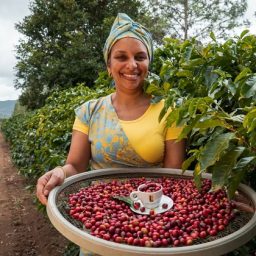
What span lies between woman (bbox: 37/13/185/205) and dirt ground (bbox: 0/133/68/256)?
2.69 metres

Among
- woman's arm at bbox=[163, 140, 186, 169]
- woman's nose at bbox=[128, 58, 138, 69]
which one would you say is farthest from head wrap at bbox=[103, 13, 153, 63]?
woman's arm at bbox=[163, 140, 186, 169]

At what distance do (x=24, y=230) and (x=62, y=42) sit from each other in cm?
1052

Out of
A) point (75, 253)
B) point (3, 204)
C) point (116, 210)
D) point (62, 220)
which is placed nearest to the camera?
point (62, 220)

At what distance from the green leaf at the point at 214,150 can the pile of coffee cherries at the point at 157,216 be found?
9.1 inches

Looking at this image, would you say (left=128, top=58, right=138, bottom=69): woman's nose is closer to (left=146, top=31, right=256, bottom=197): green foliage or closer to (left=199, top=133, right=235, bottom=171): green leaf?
(left=146, top=31, right=256, bottom=197): green foliage

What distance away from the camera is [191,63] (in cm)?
180

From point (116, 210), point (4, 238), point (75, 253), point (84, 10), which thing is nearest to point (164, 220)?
point (116, 210)

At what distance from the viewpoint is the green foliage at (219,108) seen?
1.15 meters

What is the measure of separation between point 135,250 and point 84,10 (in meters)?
14.5

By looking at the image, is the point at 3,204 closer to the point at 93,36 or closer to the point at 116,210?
the point at 116,210

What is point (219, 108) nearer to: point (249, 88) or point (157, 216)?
point (249, 88)

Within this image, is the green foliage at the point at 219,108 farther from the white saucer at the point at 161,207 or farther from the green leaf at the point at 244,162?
the white saucer at the point at 161,207

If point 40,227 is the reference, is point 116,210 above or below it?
above

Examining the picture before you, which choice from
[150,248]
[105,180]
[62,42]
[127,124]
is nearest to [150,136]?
[127,124]
